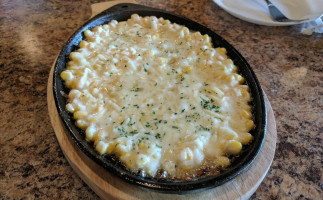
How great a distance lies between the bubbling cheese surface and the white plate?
2.49 ft

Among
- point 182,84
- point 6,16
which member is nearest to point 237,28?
point 182,84

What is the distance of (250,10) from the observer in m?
2.76

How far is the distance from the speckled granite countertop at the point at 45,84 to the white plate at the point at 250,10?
13 cm

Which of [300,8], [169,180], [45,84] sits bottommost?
[45,84]

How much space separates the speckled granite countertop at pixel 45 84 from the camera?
1.61 metres

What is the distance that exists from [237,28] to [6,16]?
2210 millimetres

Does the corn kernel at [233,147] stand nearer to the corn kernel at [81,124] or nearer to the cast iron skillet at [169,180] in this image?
the cast iron skillet at [169,180]

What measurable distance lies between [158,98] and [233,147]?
528 mm

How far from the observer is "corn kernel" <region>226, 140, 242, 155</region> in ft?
4.91

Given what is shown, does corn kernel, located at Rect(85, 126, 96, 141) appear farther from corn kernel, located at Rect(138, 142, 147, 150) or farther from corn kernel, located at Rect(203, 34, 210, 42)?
corn kernel, located at Rect(203, 34, 210, 42)

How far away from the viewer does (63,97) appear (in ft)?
5.56

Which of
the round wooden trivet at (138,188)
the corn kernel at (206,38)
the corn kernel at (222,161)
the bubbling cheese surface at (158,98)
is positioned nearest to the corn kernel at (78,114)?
the bubbling cheese surface at (158,98)

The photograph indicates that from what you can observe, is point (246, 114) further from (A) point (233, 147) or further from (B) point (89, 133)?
(B) point (89, 133)

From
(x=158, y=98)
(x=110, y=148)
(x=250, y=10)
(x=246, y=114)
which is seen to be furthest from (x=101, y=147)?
(x=250, y=10)
